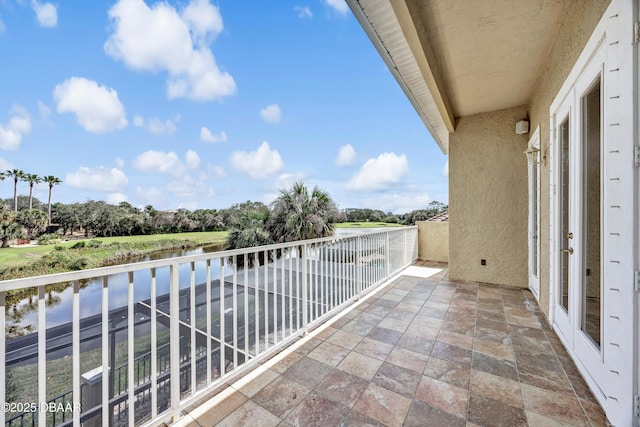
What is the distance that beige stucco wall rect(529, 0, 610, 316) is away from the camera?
191 cm

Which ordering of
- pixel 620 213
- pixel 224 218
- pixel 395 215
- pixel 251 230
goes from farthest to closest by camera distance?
pixel 224 218 → pixel 251 230 → pixel 395 215 → pixel 620 213

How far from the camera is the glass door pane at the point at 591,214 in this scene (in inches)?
71.1

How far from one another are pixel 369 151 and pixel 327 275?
18.5 meters

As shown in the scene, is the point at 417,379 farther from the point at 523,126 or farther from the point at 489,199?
the point at 523,126

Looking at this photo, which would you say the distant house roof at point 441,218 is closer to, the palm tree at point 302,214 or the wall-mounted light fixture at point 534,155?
the wall-mounted light fixture at point 534,155

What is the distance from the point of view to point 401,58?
103 inches

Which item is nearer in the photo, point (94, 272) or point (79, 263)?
point (94, 272)

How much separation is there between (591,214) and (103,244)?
582 inches

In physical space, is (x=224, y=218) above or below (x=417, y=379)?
above

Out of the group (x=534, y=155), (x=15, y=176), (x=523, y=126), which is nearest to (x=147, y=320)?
(x=534, y=155)

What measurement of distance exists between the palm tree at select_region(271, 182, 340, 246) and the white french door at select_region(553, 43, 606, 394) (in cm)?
904

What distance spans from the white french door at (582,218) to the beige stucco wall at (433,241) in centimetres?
387

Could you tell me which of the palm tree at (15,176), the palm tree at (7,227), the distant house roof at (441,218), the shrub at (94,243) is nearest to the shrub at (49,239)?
the palm tree at (7,227)

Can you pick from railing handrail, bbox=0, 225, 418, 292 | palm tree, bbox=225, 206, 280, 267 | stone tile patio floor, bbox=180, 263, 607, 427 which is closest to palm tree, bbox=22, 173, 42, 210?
palm tree, bbox=225, 206, 280, 267
